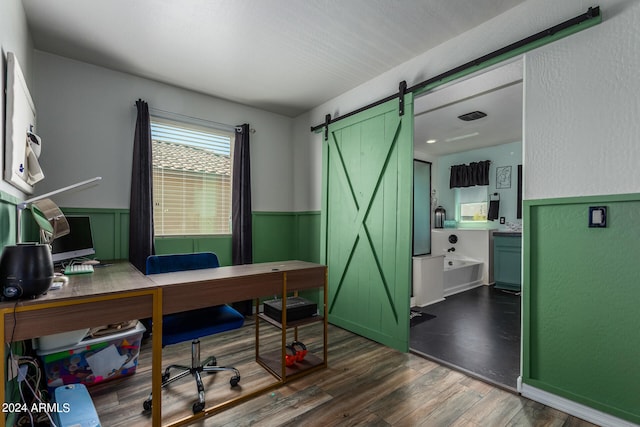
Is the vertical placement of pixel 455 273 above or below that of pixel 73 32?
below

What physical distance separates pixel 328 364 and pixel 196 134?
9.46ft

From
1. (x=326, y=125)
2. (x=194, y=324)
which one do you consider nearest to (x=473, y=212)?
(x=326, y=125)

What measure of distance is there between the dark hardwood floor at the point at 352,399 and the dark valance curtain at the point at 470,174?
4177 millimetres

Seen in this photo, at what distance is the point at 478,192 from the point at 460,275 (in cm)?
187

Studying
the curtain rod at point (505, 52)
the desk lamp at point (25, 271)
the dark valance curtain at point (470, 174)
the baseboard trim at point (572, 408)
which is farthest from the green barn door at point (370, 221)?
the dark valance curtain at point (470, 174)

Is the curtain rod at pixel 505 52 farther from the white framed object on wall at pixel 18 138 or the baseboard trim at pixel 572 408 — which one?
the white framed object on wall at pixel 18 138

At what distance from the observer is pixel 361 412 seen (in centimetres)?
183

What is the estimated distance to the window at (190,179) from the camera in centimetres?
325

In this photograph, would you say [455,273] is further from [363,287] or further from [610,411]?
[610,411]

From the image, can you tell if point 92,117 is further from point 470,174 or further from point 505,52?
point 470,174

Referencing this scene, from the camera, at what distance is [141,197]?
116 inches

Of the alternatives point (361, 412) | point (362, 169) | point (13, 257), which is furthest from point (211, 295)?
point (362, 169)

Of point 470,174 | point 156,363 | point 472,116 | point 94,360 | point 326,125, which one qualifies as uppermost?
point 472,116

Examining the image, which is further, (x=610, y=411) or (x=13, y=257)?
(x=610, y=411)
